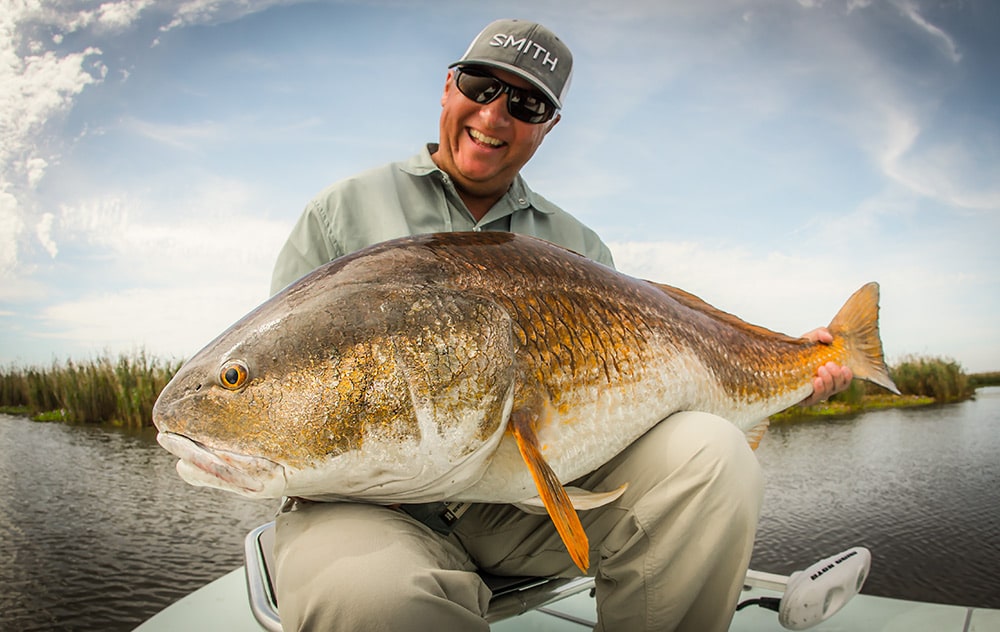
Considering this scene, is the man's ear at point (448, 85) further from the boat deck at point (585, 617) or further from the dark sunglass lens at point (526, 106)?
the boat deck at point (585, 617)

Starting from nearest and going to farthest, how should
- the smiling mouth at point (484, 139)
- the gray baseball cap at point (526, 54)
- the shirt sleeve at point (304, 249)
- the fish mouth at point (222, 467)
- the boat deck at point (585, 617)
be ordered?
the fish mouth at point (222, 467)
the shirt sleeve at point (304, 249)
the gray baseball cap at point (526, 54)
the smiling mouth at point (484, 139)
the boat deck at point (585, 617)

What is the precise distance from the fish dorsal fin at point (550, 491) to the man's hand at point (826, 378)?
6.61 ft

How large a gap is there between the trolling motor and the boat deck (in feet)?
1.14

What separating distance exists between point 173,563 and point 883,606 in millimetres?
6315

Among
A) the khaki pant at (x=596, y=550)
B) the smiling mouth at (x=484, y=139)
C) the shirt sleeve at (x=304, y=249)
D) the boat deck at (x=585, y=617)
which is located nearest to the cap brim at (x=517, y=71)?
the smiling mouth at (x=484, y=139)

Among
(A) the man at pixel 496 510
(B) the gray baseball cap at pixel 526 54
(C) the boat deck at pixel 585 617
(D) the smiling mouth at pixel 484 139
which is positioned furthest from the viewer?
(C) the boat deck at pixel 585 617

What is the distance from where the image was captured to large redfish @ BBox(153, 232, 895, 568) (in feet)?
5.21

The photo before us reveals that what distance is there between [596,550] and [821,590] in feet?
4.66

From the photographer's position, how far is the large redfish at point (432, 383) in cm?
159

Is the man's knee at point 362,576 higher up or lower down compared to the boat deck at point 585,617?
higher up

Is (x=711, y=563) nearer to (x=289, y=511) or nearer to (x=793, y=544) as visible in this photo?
(x=289, y=511)

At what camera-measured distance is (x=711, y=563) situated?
2018 millimetres

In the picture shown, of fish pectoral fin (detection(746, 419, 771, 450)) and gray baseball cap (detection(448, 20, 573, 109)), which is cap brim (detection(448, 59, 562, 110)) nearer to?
gray baseball cap (detection(448, 20, 573, 109))

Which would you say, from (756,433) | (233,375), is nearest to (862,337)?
(756,433)
